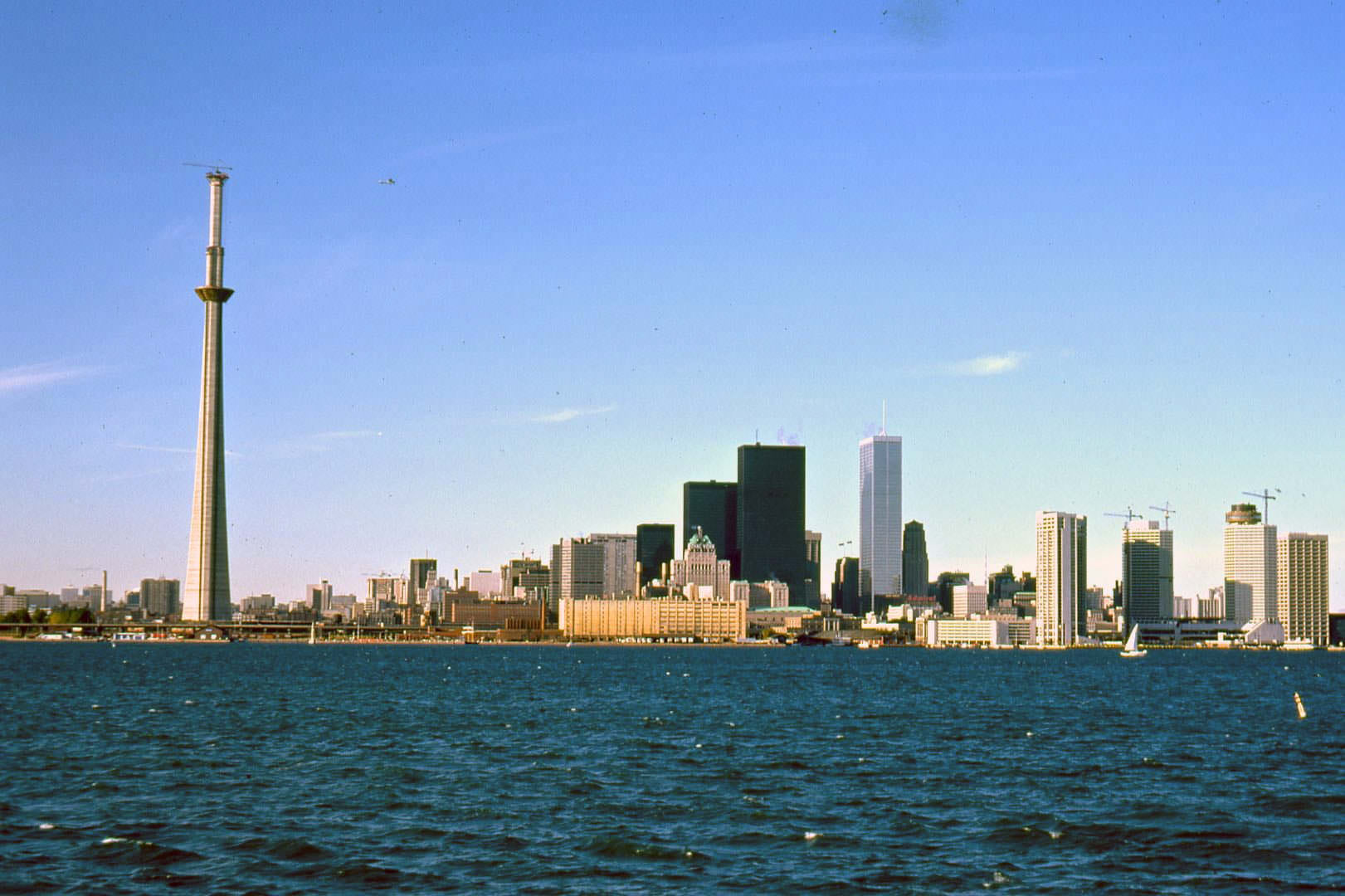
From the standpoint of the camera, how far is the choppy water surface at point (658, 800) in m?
44.1

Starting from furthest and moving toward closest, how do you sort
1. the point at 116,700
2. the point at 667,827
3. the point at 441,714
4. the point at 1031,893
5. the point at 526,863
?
the point at 116,700, the point at 441,714, the point at 667,827, the point at 526,863, the point at 1031,893

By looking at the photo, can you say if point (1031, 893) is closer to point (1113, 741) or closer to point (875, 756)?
Result: point (875, 756)

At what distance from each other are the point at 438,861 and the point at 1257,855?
2545 cm

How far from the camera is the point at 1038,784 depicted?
63.3 m

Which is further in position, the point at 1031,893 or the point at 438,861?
the point at 438,861

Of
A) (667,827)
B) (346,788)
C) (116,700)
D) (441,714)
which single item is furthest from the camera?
(116,700)

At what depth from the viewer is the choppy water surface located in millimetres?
44094

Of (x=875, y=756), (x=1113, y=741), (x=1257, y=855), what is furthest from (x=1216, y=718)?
(x=1257, y=855)

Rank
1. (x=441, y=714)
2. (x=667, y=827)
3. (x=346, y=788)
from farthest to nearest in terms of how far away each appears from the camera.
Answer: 1. (x=441, y=714)
2. (x=346, y=788)
3. (x=667, y=827)

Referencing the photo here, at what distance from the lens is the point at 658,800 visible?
57719mm

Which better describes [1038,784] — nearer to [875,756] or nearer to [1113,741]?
[875,756]

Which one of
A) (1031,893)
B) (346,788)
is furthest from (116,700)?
(1031,893)

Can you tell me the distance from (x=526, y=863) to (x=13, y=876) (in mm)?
14216

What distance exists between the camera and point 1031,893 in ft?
136
